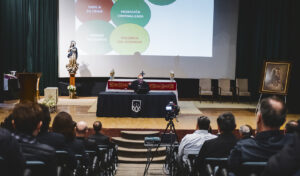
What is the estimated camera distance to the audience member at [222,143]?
3117 mm

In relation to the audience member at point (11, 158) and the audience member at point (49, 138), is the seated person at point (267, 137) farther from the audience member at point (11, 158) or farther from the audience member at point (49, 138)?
the audience member at point (49, 138)

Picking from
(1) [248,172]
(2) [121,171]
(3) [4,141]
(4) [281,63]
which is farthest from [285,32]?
(3) [4,141]

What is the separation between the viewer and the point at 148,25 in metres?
10.4

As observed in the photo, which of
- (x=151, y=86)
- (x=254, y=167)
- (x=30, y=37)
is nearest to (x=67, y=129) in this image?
(x=254, y=167)

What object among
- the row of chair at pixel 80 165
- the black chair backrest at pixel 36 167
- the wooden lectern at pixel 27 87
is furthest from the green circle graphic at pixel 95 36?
the black chair backrest at pixel 36 167

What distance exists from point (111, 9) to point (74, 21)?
4.17 ft

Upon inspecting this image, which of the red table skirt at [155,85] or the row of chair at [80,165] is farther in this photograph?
the red table skirt at [155,85]

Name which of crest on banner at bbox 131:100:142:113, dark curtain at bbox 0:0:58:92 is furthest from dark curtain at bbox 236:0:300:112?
dark curtain at bbox 0:0:58:92

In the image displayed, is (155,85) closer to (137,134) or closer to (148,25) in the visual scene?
(148,25)

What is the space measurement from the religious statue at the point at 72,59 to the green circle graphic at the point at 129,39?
3.80ft

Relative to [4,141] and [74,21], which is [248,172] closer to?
[4,141]

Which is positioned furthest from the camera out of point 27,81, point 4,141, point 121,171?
point 27,81

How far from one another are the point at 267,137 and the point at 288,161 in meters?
0.43

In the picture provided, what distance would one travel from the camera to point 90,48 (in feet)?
35.3
